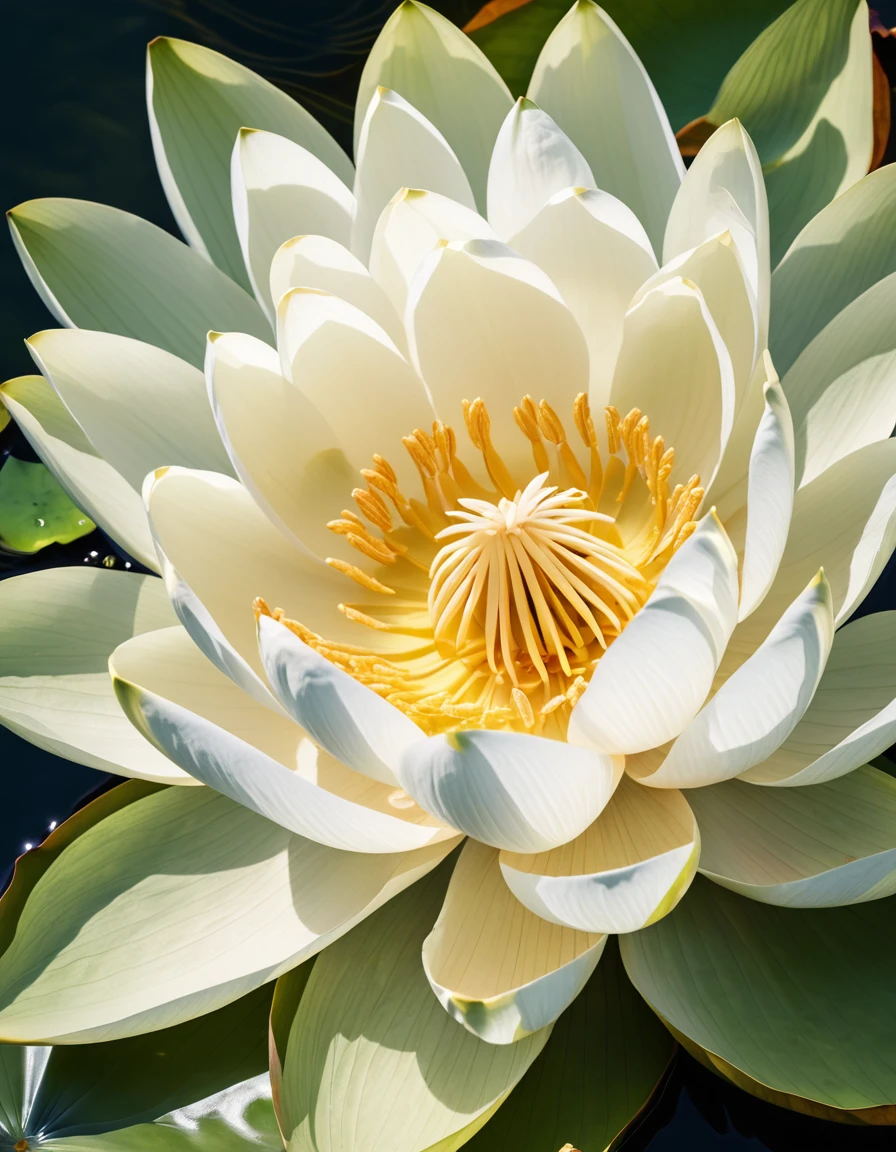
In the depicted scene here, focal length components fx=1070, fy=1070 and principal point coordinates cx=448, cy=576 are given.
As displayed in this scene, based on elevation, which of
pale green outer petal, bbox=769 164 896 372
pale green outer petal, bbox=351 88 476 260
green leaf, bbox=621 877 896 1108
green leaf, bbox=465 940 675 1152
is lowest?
green leaf, bbox=465 940 675 1152

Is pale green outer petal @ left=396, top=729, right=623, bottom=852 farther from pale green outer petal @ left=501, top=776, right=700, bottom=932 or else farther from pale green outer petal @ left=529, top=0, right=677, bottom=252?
pale green outer petal @ left=529, top=0, right=677, bottom=252

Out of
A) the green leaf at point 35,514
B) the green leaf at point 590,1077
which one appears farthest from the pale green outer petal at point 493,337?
the green leaf at point 590,1077

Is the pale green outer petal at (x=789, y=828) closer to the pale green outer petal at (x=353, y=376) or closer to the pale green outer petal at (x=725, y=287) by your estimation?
the pale green outer petal at (x=725, y=287)

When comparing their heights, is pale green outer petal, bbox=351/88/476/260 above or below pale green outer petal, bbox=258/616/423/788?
above

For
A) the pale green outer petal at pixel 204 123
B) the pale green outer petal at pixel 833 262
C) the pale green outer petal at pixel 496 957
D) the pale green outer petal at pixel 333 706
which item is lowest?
the pale green outer petal at pixel 496 957

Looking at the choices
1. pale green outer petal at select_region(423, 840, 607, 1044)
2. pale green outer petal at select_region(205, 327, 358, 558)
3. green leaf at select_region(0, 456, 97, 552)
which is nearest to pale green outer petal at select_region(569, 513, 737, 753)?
pale green outer petal at select_region(423, 840, 607, 1044)
